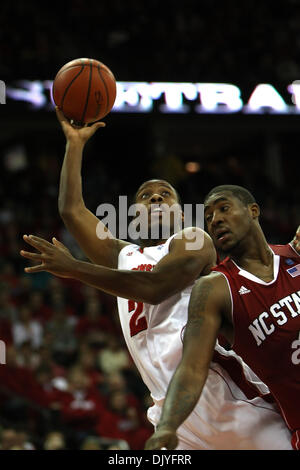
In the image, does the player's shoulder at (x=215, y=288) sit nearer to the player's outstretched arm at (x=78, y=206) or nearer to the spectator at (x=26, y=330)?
the player's outstretched arm at (x=78, y=206)

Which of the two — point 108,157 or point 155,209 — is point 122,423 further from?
point 108,157

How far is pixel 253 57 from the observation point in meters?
14.6

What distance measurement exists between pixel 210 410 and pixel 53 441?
153 inches

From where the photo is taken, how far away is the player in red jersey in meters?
3.07

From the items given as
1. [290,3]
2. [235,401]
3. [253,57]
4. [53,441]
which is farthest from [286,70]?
[235,401]

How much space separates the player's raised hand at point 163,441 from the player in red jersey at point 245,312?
5.3 inches

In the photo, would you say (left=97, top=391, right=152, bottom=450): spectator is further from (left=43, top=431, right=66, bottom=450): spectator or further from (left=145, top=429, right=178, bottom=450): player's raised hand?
(left=145, top=429, right=178, bottom=450): player's raised hand

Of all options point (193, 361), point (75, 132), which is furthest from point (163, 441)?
point (75, 132)

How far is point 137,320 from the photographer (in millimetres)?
3695

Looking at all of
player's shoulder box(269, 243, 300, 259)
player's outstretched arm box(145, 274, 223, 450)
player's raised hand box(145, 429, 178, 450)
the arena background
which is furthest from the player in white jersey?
the arena background

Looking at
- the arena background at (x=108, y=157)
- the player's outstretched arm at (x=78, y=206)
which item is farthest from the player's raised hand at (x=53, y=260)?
the arena background at (x=108, y=157)

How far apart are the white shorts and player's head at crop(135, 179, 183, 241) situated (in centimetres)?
89

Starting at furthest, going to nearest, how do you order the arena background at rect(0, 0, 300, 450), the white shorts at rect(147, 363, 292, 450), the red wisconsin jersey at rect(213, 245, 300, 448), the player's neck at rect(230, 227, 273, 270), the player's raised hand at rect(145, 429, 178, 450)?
the arena background at rect(0, 0, 300, 450), the player's neck at rect(230, 227, 273, 270), the white shorts at rect(147, 363, 292, 450), the red wisconsin jersey at rect(213, 245, 300, 448), the player's raised hand at rect(145, 429, 178, 450)

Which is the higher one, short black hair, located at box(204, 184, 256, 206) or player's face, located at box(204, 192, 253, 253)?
short black hair, located at box(204, 184, 256, 206)
